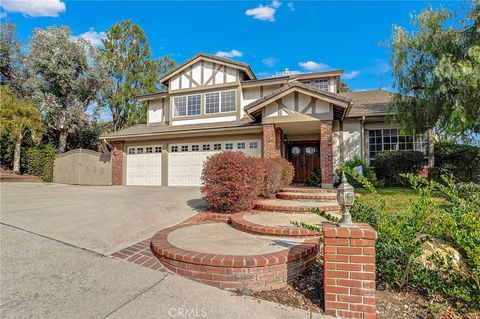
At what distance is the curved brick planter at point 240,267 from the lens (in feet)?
10.4

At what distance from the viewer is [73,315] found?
248 centimetres

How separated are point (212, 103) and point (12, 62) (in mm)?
17069

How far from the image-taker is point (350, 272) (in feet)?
8.68

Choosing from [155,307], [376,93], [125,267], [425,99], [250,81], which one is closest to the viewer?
[155,307]

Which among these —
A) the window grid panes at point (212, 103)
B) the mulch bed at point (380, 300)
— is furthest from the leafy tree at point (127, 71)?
the mulch bed at point (380, 300)

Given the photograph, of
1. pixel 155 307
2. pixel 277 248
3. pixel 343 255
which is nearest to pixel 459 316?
pixel 343 255

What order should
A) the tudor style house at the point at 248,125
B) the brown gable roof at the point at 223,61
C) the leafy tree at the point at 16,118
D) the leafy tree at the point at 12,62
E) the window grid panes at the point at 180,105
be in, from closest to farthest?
the tudor style house at the point at 248,125, the brown gable roof at the point at 223,61, the window grid panes at the point at 180,105, the leafy tree at the point at 16,118, the leafy tree at the point at 12,62

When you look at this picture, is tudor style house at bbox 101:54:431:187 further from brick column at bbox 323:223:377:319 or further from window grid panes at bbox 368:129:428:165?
brick column at bbox 323:223:377:319

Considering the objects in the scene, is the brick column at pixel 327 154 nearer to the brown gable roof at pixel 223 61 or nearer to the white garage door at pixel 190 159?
the white garage door at pixel 190 159

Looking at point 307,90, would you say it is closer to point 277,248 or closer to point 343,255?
point 277,248

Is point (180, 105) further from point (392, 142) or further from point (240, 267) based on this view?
point (240, 267)

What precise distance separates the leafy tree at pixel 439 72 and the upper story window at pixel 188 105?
971 cm

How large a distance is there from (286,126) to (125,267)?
8968mm

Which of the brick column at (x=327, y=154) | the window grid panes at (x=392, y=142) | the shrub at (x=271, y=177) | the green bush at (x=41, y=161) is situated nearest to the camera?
the shrub at (x=271, y=177)
